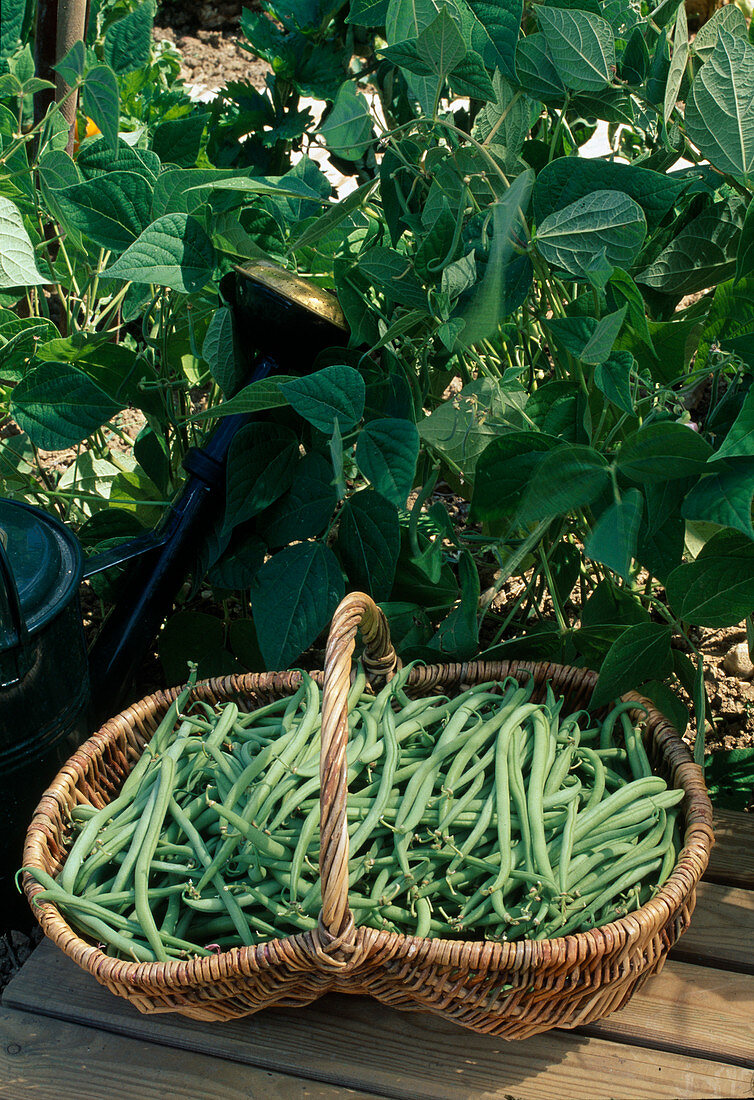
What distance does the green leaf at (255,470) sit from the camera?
1.17 metres

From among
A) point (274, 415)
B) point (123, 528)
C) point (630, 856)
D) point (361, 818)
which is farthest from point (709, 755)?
point (123, 528)

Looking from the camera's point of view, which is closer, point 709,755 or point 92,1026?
point 92,1026

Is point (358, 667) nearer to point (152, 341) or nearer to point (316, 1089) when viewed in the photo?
point (316, 1089)

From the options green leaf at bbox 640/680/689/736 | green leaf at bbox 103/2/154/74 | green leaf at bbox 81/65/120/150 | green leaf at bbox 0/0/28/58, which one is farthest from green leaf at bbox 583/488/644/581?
green leaf at bbox 0/0/28/58

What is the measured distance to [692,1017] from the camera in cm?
94

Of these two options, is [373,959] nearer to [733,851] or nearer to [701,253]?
[733,851]

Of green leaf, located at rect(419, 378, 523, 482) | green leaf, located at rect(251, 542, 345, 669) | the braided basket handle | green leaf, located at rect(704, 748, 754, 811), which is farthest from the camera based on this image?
green leaf, located at rect(704, 748, 754, 811)

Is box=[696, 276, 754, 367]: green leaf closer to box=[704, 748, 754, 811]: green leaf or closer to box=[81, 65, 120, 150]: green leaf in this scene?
box=[704, 748, 754, 811]: green leaf

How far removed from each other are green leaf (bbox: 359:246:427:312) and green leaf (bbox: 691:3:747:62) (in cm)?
37

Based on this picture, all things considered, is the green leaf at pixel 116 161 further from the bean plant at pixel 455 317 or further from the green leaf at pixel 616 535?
the green leaf at pixel 616 535

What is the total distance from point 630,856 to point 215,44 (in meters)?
4.39

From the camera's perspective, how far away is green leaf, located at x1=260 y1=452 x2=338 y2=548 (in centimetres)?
119

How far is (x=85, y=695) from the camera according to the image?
114 centimetres

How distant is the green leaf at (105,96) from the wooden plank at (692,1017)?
115 centimetres
